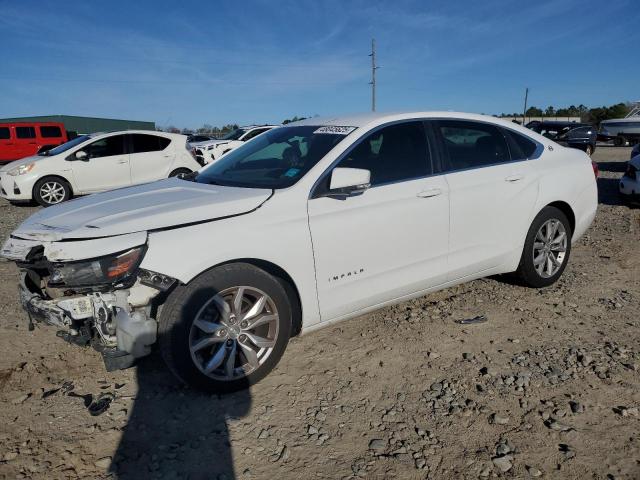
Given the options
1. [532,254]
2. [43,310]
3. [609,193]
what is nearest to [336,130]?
[532,254]

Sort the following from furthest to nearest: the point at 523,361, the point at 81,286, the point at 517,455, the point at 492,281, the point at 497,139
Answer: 1. the point at 492,281
2. the point at 497,139
3. the point at 523,361
4. the point at 81,286
5. the point at 517,455

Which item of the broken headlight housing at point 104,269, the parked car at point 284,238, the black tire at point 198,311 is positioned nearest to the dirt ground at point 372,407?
the black tire at point 198,311

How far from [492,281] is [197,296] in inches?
126

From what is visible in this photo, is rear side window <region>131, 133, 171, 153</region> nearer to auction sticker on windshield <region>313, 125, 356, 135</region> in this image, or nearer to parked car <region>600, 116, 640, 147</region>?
auction sticker on windshield <region>313, 125, 356, 135</region>

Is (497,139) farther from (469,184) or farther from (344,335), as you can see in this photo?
(344,335)

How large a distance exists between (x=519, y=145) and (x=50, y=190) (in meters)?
9.26

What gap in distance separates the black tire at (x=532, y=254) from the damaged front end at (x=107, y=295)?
3.06 meters

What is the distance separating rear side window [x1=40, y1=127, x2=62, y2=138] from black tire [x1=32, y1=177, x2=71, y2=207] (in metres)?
12.4

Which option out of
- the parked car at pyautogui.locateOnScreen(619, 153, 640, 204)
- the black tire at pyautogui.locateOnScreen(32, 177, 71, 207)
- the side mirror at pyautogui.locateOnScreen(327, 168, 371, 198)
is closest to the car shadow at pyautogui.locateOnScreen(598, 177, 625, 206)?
the parked car at pyautogui.locateOnScreen(619, 153, 640, 204)

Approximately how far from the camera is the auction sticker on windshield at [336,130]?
133 inches

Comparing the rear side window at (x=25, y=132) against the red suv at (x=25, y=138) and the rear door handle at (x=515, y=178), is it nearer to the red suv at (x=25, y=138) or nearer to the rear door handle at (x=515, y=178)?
the red suv at (x=25, y=138)

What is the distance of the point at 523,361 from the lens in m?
3.20

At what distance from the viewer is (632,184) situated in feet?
26.6

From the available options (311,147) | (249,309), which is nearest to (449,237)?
(311,147)
